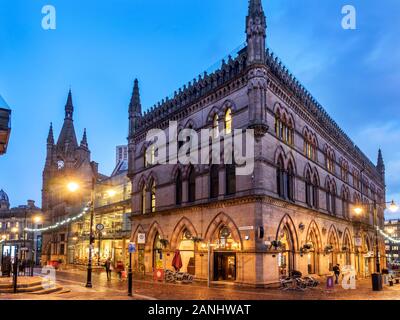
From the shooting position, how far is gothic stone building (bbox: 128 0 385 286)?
2791 centimetres

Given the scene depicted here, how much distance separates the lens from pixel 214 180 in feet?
103

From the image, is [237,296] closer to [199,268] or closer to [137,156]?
[199,268]

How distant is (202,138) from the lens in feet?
109

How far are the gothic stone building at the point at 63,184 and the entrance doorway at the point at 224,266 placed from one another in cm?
3406

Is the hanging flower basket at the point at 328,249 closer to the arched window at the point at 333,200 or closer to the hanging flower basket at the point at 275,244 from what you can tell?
the arched window at the point at 333,200

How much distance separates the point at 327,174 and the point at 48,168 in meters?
68.0

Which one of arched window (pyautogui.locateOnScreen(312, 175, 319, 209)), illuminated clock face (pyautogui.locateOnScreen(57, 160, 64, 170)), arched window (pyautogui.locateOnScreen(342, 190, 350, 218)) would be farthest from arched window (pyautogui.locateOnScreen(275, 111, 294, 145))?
illuminated clock face (pyautogui.locateOnScreen(57, 160, 64, 170))

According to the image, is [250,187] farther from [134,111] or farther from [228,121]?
[134,111]

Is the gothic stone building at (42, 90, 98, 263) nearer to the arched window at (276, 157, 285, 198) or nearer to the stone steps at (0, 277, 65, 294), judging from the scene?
the arched window at (276, 157, 285, 198)

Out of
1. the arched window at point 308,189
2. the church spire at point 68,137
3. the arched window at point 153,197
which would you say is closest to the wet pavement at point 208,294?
the arched window at point 308,189

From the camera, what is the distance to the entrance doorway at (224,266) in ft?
96.6

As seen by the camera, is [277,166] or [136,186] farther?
[136,186]

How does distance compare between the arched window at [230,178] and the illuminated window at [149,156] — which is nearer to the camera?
the arched window at [230,178]
